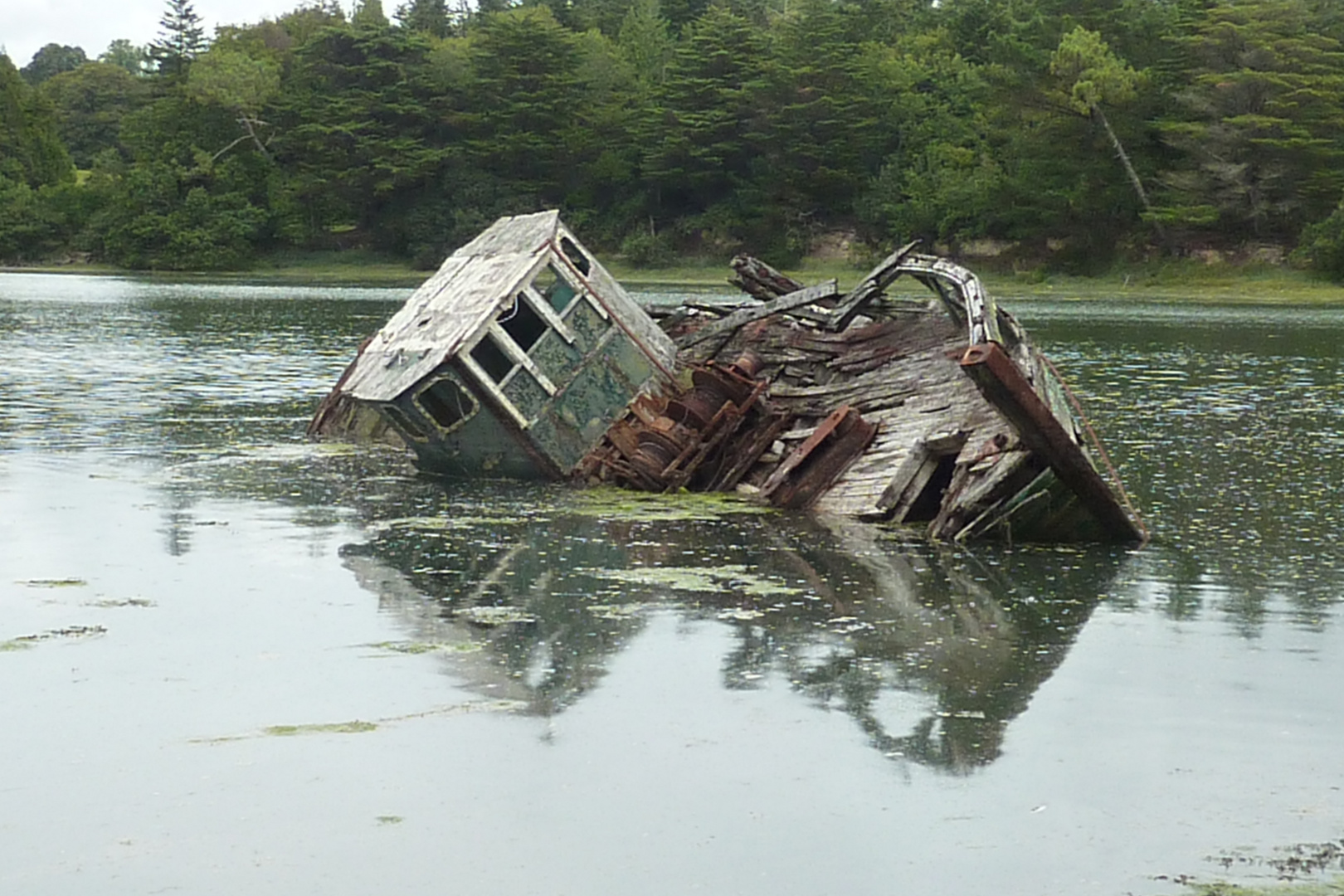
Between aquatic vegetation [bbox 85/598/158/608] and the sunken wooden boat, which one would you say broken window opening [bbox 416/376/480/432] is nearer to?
the sunken wooden boat

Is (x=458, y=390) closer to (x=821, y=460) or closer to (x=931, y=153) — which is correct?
(x=821, y=460)

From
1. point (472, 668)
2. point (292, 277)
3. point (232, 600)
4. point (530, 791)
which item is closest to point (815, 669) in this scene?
point (472, 668)

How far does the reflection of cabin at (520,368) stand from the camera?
20703 millimetres

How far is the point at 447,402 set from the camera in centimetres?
2127

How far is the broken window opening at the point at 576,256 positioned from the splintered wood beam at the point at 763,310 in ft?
7.15

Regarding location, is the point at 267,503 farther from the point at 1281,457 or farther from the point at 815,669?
the point at 1281,457

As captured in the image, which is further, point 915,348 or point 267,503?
point 915,348

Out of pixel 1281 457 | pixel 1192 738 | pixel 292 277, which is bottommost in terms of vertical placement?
pixel 292 277

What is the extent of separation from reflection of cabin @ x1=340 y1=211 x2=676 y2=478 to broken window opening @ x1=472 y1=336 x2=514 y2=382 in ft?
0.05

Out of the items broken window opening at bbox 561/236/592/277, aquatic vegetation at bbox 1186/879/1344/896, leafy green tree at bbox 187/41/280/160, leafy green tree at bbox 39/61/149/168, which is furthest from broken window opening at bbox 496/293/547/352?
leafy green tree at bbox 39/61/149/168

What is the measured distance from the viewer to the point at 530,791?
982cm

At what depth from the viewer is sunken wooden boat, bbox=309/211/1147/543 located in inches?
707

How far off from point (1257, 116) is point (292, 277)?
47.0 meters

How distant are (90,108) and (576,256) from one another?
133 metres
